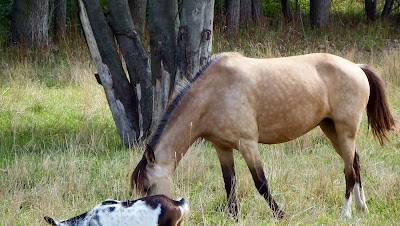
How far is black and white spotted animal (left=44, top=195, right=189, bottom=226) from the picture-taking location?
209 inches

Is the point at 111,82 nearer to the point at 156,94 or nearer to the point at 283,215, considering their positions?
the point at 156,94

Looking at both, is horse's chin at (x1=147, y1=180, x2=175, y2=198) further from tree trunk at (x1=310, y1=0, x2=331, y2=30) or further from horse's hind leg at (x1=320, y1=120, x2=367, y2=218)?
tree trunk at (x1=310, y1=0, x2=331, y2=30)

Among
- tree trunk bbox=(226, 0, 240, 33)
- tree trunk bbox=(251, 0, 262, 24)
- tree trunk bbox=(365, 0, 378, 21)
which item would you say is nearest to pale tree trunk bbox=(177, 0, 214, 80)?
tree trunk bbox=(226, 0, 240, 33)

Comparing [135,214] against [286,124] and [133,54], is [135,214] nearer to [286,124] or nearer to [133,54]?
[286,124]

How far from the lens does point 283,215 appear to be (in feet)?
21.1

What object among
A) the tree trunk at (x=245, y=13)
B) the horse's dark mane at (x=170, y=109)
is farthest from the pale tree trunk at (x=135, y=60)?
the tree trunk at (x=245, y=13)

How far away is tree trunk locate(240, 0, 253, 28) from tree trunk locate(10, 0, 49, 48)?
523cm

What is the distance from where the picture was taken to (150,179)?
630cm

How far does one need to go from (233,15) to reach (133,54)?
8970 millimetres

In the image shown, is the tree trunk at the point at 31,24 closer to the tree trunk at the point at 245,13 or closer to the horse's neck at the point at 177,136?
the tree trunk at the point at 245,13

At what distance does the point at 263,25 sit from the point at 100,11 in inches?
367

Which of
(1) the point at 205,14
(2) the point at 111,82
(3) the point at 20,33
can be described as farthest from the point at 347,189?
(3) the point at 20,33

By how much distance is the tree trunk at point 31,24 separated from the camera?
53.4ft

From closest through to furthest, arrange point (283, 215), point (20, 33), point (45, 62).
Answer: point (283, 215) → point (45, 62) → point (20, 33)
